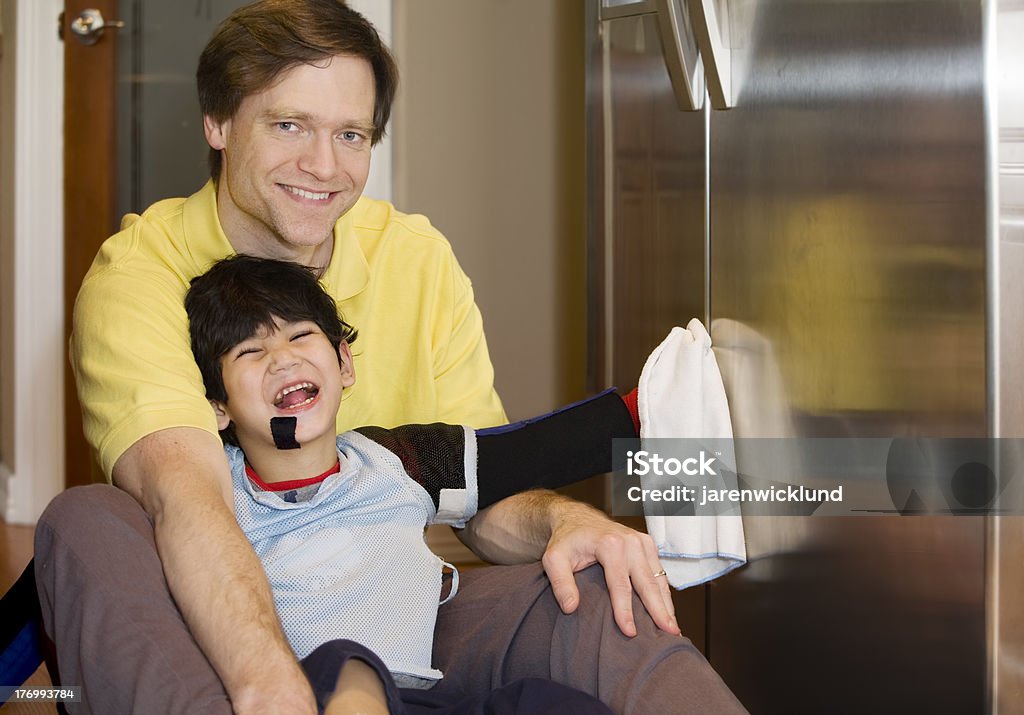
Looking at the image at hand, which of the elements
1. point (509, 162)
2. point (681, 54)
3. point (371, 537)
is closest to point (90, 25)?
point (509, 162)

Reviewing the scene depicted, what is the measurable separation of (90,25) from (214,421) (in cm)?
192

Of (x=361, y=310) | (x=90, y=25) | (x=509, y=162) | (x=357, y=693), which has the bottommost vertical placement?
(x=357, y=693)

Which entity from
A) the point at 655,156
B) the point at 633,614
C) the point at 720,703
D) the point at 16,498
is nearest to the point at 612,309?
the point at 655,156

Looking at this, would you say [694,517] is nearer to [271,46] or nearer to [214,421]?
[214,421]

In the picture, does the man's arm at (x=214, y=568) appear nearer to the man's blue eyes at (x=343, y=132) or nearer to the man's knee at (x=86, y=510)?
the man's knee at (x=86, y=510)

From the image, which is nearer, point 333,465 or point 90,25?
point 333,465

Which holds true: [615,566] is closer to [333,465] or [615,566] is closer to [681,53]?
[333,465]

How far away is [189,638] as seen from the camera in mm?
931

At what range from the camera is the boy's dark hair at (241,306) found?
4.02 ft

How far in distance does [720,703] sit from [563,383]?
1.74m

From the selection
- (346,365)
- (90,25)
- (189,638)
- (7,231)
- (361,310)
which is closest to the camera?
(189,638)

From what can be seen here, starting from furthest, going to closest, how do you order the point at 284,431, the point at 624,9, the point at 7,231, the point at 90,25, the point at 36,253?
the point at 7,231 → the point at 36,253 → the point at 90,25 → the point at 624,9 → the point at 284,431

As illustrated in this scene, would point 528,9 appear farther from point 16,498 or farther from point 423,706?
point 423,706

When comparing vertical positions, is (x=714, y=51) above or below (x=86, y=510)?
above
